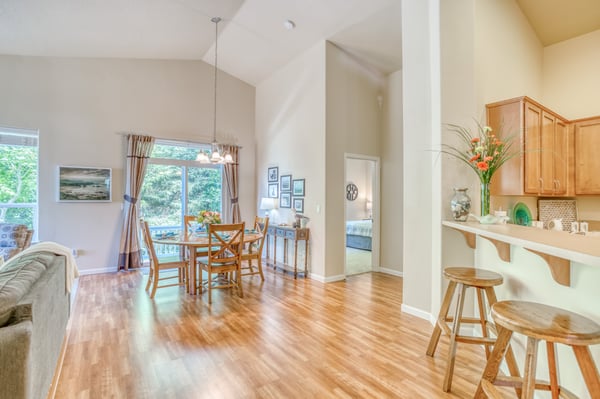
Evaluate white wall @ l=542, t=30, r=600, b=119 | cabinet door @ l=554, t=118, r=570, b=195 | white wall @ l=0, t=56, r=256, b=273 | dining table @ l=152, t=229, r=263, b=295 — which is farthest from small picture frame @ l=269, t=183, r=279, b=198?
white wall @ l=542, t=30, r=600, b=119

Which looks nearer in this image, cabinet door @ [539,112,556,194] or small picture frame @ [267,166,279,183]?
cabinet door @ [539,112,556,194]

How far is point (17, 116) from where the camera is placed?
4.55 meters

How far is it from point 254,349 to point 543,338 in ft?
6.80

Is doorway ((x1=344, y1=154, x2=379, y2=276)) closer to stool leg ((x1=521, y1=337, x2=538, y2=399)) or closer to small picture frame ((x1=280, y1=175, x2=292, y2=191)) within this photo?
small picture frame ((x1=280, y1=175, x2=292, y2=191))

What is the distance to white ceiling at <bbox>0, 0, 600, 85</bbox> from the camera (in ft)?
11.7

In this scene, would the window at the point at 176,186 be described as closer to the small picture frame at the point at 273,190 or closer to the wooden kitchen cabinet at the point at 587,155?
the small picture frame at the point at 273,190

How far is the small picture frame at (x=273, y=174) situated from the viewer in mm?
5930

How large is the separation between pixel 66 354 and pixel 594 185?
18.4 ft

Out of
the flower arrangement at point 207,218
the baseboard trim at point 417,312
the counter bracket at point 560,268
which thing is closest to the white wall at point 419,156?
the baseboard trim at point 417,312

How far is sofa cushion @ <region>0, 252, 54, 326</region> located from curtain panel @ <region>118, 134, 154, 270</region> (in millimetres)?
2886

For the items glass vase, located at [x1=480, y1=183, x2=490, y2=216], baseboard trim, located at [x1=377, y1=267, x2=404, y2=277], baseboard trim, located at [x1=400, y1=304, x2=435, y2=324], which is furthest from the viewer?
baseboard trim, located at [x1=377, y1=267, x2=404, y2=277]

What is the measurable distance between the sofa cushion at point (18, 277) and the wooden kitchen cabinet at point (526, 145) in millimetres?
3606

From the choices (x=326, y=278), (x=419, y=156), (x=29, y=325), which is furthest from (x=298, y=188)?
(x=29, y=325)

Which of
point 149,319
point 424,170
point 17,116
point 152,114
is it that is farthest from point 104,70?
point 424,170
